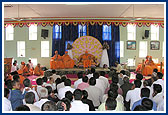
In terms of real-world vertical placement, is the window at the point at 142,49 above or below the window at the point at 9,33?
below

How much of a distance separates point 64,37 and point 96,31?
2.26 meters

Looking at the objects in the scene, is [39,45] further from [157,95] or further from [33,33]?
[157,95]

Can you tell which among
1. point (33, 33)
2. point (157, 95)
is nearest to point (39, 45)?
point (33, 33)

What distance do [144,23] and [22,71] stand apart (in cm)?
876

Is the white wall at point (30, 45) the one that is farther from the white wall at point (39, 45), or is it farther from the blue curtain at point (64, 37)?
the blue curtain at point (64, 37)

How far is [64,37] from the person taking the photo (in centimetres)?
1393

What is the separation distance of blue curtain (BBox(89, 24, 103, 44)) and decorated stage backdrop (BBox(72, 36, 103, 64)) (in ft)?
0.91

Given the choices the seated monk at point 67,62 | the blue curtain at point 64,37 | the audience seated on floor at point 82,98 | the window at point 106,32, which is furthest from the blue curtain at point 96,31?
the audience seated on floor at point 82,98

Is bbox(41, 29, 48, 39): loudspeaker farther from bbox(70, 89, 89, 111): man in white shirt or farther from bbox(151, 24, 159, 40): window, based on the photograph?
bbox(70, 89, 89, 111): man in white shirt

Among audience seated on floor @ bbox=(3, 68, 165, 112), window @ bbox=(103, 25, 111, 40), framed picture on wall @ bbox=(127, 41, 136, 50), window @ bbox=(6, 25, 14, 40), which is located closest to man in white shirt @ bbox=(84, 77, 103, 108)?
audience seated on floor @ bbox=(3, 68, 165, 112)

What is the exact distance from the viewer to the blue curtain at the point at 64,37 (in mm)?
13891

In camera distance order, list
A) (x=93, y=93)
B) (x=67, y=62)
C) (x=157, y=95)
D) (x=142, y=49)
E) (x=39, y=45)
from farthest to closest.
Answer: (x=142, y=49), (x=39, y=45), (x=67, y=62), (x=93, y=93), (x=157, y=95)

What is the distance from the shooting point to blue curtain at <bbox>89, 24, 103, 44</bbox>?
13.9 metres

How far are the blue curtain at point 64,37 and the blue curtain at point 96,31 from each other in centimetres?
104
